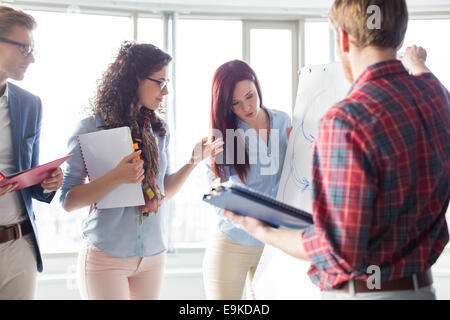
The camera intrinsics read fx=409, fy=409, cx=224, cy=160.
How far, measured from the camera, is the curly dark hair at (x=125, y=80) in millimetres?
1638

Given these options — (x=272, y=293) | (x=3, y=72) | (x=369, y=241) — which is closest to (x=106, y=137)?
(x=3, y=72)

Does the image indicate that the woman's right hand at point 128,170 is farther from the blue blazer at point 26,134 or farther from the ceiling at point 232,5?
the ceiling at point 232,5

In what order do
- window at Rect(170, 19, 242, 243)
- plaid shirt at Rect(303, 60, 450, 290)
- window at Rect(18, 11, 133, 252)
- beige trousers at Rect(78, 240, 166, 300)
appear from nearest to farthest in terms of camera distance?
plaid shirt at Rect(303, 60, 450, 290) < beige trousers at Rect(78, 240, 166, 300) < window at Rect(18, 11, 133, 252) < window at Rect(170, 19, 242, 243)

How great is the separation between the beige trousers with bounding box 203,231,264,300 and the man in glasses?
713 mm

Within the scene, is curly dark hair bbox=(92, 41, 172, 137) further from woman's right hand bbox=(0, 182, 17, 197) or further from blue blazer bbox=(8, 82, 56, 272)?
woman's right hand bbox=(0, 182, 17, 197)

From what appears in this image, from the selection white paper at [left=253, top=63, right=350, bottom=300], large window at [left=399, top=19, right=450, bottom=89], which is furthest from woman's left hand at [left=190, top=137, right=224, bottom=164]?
large window at [left=399, top=19, right=450, bottom=89]

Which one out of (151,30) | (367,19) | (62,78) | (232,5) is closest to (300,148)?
(367,19)

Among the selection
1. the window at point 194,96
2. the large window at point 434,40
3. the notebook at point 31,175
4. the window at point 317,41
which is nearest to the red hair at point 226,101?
the notebook at point 31,175

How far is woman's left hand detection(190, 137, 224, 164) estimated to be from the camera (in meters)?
1.83

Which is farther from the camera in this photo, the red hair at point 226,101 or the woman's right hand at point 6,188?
the red hair at point 226,101

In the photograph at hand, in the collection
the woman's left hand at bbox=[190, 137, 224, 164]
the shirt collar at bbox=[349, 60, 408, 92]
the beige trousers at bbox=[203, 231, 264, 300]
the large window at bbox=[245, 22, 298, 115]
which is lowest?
the beige trousers at bbox=[203, 231, 264, 300]

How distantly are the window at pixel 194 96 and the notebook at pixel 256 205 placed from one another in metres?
2.06
